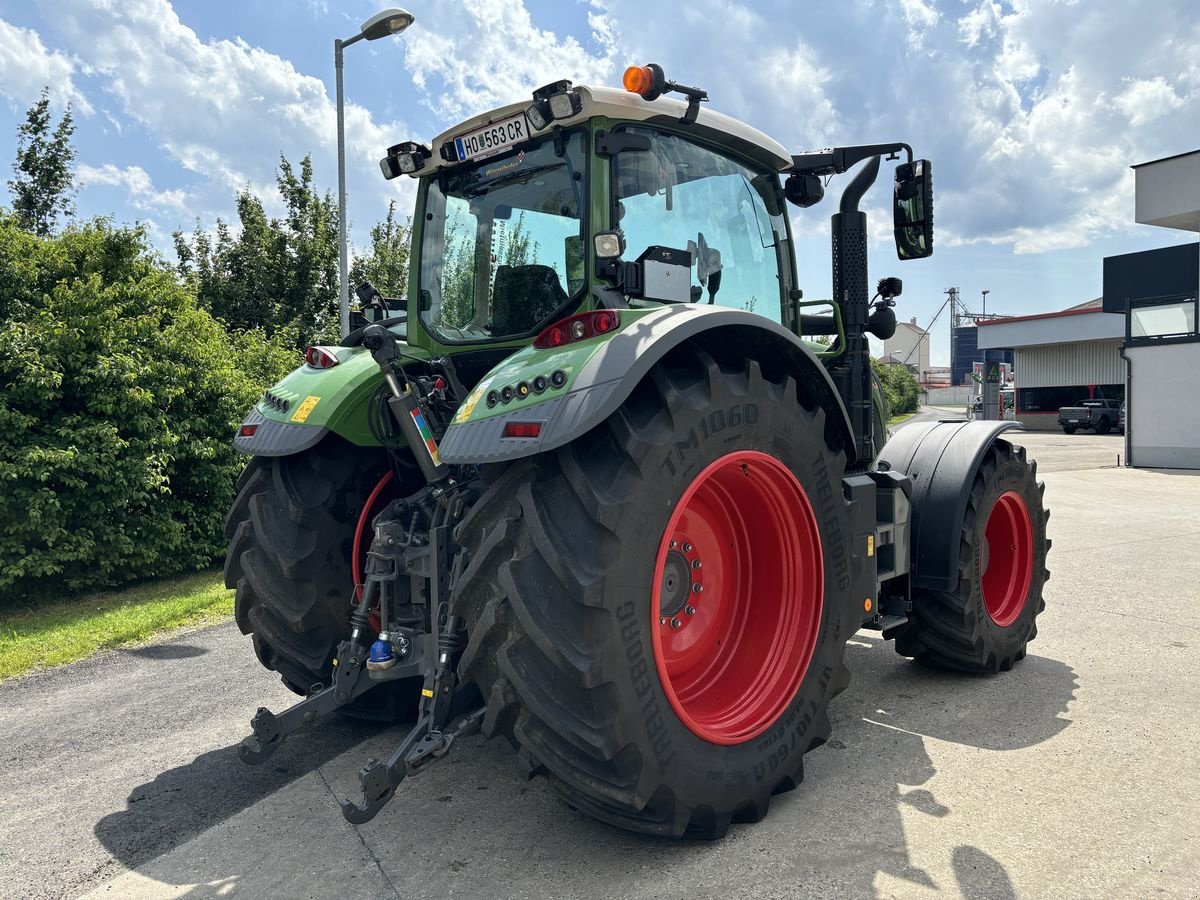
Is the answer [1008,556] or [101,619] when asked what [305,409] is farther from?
[101,619]

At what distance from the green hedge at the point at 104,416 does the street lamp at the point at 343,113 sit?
234cm

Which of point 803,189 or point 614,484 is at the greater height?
point 803,189

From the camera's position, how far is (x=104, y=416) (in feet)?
23.2

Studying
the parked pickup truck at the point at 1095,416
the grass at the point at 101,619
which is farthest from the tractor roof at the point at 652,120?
the parked pickup truck at the point at 1095,416

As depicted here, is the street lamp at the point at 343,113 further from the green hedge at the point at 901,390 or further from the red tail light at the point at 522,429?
→ the green hedge at the point at 901,390

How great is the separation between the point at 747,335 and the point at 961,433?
79.4 inches

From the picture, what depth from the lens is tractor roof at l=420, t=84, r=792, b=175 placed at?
305 cm

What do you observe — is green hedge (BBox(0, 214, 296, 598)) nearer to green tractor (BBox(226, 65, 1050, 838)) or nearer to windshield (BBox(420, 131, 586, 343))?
green tractor (BBox(226, 65, 1050, 838))

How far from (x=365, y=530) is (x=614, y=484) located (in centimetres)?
154

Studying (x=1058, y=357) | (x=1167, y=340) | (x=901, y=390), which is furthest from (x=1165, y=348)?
(x=901, y=390)

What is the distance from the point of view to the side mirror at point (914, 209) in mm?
3861

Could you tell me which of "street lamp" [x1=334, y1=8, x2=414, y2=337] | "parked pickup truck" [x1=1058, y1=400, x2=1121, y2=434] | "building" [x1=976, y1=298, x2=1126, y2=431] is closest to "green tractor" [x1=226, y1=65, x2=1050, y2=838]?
"street lamp" [x1=334, y1=8, x2=414, y2=337]

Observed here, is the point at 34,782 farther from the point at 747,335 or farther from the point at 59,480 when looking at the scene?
the point at 59,480

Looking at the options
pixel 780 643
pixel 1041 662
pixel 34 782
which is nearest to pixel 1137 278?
pixel 1041 662
